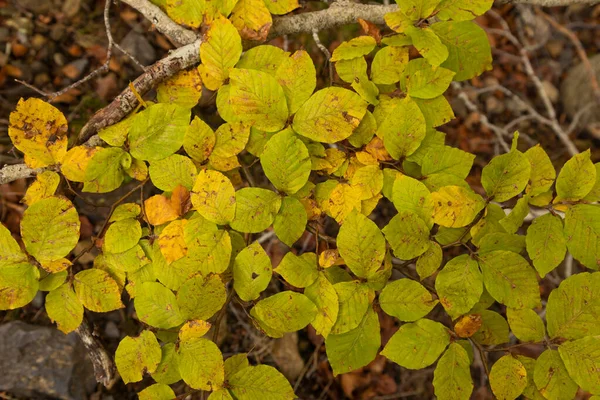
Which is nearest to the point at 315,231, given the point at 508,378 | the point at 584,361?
the point at 508,378

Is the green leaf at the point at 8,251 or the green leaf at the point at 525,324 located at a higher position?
the green leaf at the point at 8,251

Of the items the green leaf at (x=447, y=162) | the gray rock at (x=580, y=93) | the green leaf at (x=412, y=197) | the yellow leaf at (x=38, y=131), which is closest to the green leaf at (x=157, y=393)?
the yellow leaf at (x=38, y=131)

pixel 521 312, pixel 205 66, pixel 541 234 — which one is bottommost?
pixel 521 312

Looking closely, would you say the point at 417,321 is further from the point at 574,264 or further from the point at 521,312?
the point at 574,264

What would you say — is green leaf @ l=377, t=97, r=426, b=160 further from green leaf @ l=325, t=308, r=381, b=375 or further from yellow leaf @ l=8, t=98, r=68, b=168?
yellow leaf @ l=8, t=98, r=68, b=168

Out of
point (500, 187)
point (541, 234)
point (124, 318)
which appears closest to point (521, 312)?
point (541, 234)

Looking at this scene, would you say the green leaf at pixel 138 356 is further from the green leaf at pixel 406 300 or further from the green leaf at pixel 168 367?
the green leaf at pixel 406 300

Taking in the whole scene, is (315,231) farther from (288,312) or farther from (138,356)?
(138,356)
